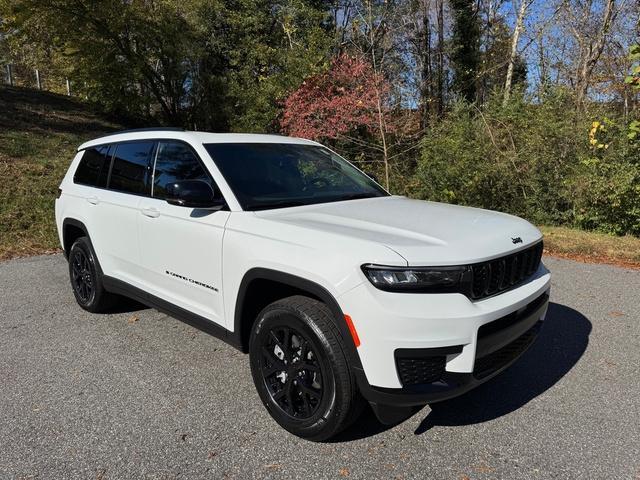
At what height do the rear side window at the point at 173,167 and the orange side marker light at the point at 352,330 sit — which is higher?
the rear side window at the point at 173,167

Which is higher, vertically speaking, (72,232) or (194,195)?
(194,195)

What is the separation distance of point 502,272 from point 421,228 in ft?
1.68

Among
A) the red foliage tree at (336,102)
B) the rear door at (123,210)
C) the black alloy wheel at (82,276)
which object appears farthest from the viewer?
the red foliage tree at (336,102)

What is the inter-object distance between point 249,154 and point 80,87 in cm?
1950

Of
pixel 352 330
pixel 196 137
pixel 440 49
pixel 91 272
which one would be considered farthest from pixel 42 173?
pixel 440 49

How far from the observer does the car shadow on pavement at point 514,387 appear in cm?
308

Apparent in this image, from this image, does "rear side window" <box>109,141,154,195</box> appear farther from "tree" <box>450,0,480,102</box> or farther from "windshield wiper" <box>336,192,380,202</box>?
"tree" <box>450,0,480,102</box>

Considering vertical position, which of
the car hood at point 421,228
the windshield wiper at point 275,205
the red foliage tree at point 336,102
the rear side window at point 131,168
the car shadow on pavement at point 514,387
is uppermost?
the red foliage tree at point 336,102

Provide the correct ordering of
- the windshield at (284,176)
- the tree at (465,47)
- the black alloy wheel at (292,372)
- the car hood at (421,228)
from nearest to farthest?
the car hood at (421,228), the black alloy wheel at (292,372), the windshield at (284,176), the tree at (465,47)

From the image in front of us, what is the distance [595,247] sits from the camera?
25.3ft

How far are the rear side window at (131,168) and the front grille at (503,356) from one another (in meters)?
2.83

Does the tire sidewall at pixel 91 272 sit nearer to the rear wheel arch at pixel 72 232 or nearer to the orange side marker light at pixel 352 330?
the rear wheel arch at pixel 72 232

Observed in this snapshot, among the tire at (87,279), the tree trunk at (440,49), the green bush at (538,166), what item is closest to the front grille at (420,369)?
the tire at (87,279)

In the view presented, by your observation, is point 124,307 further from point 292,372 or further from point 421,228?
point 421,228
